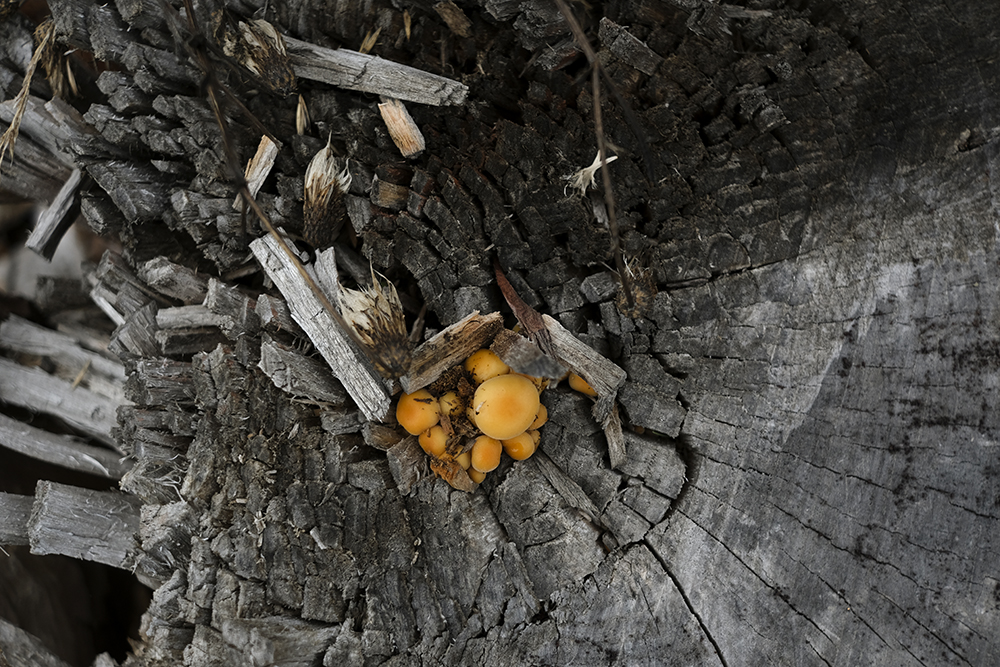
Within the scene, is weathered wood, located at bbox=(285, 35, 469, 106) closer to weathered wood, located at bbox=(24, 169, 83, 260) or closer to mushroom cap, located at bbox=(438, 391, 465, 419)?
mushroom cap, located at bbox=(438, 391, 465, 419)

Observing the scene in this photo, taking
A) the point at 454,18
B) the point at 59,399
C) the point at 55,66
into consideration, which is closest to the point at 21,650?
Result: the point at 59,399

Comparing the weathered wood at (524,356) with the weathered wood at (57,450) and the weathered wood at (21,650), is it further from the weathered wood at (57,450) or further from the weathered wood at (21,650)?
the weathered wood at (21,650)

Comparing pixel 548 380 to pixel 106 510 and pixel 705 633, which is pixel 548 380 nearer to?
pixel 705 633

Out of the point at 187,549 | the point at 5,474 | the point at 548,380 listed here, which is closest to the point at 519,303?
the point at 548,380

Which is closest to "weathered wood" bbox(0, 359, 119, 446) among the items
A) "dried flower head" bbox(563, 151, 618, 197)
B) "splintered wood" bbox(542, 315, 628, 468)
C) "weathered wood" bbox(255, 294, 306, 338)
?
"weathered wood" bbox(255, 294, 306, 338)

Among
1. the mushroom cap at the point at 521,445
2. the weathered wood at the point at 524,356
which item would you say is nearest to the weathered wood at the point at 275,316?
the weathered wood at the point at 524,356

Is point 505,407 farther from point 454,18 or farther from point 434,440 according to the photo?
point 454,18

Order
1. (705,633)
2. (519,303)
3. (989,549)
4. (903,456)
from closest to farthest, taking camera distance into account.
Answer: (989,549) → (903,456) → (705,633) → (519,303)
